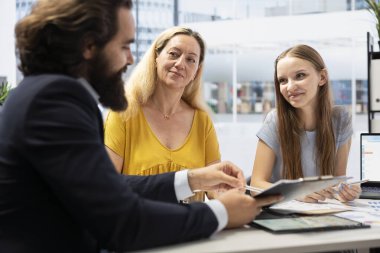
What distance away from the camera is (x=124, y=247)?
3.66 feet

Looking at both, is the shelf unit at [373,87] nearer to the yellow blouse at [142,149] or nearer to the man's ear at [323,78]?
the man's ear at [323,78]

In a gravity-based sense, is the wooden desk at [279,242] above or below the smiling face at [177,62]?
below

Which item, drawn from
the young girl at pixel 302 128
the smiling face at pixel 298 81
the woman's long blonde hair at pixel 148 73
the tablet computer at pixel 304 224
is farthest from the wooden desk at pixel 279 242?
the woman's long blonde hair at pixel 148 73

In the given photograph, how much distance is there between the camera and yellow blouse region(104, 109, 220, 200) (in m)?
2.33

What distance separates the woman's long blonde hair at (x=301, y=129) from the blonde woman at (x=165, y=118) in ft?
1.25

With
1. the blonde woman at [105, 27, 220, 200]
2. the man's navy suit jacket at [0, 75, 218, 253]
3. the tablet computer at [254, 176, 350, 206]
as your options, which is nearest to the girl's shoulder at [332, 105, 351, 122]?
the blonde woman at [105, 27, 220, 200]

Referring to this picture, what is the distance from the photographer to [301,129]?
247 centimetres

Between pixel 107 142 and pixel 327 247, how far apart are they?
1.36 metres

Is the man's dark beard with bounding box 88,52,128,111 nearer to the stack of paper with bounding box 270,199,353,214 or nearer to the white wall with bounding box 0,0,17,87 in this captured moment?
the stack of paper with bounding box 270,199,353,214

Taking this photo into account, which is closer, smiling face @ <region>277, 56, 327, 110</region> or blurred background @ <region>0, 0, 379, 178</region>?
smiling face @ <region>277, 56, 327, 110</region>

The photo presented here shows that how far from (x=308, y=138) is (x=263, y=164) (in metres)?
0.27

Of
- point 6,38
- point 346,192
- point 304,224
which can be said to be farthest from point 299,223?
point 6,38

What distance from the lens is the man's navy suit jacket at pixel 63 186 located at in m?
1.05

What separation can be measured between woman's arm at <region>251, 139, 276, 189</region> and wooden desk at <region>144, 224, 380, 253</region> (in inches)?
38.9
